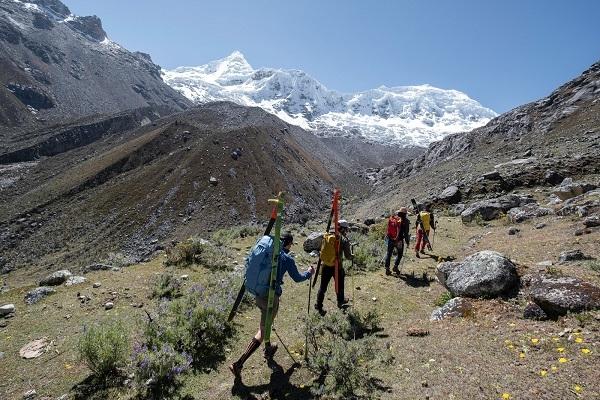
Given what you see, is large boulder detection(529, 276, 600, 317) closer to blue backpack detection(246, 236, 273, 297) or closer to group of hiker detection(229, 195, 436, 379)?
group of hiker detection(229, 195, 436, 379)

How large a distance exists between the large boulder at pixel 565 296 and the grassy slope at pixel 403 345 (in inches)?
15.3

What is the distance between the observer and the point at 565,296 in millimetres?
7848

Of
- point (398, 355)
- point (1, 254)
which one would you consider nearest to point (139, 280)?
point (398, 355)

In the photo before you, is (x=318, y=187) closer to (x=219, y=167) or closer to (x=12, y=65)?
(x=219, y=167)

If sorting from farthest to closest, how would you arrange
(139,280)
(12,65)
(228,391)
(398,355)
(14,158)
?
(12,65)
(14,158)
(139,280)
(398,355)
(228,391)

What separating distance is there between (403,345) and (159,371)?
4674mm

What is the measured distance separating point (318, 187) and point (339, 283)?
→ 247ft

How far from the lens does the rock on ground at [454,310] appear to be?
9.08 m

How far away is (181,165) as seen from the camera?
2773 inches

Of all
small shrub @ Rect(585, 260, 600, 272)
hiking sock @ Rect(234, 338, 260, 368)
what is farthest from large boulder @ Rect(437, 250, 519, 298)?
hiking sock @ Rect(234, 338, 260, 368)

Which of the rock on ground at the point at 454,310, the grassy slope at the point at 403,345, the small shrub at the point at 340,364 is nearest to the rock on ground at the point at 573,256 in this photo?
the grassy slope at the point at 403,345

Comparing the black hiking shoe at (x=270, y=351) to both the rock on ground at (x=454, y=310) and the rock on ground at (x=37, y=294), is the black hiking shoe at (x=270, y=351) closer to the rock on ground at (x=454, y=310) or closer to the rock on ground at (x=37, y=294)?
the rock on ground at (x=454, y=310)

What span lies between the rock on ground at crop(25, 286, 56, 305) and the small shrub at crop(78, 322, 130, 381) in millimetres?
5482

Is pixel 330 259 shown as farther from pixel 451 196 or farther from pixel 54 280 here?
pixel 451 196
